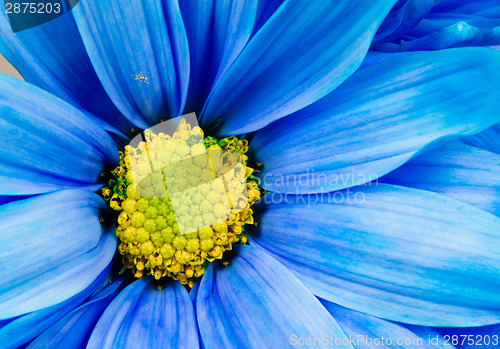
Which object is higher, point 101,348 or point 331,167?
point 331,167

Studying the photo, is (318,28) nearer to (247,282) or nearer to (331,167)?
(331,167)

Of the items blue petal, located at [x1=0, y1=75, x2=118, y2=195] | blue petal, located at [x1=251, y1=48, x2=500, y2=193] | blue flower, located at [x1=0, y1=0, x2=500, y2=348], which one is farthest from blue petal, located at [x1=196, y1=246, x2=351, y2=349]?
blue petal, located at [x1=0, y1=75, x2=118, y2=195]

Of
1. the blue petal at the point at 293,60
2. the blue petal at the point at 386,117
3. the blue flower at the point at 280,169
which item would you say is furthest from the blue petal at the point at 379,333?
the blue petal at the point at 293,60

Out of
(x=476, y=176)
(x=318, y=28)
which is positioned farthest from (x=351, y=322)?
(x=318, y=28)

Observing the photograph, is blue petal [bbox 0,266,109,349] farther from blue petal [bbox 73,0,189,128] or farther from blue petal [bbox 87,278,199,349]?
blue petal [bbox 73,0,189,128]

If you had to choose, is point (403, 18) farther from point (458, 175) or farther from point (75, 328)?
point (75, 328)

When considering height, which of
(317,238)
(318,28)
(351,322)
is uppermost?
(318,28)

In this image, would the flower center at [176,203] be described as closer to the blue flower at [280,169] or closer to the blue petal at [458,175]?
the blue flower at [280,169]
